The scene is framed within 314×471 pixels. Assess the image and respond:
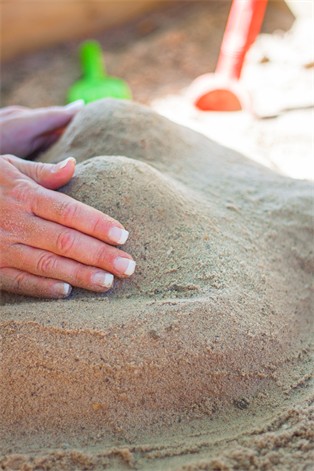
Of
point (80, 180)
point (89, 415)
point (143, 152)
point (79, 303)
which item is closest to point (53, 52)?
point (143, 152)

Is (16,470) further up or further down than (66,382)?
further down

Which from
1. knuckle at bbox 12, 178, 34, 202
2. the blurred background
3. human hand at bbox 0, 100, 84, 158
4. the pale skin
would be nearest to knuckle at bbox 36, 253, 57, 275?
the pale skin

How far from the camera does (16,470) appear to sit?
30.5 inches

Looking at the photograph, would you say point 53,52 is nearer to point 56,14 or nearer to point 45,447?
point 56,14

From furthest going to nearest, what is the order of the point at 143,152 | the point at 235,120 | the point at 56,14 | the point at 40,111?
the point at 56,14 < the point at 235,120 < the point at 40,111 < the point at 143,152

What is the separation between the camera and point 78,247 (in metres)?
0.97

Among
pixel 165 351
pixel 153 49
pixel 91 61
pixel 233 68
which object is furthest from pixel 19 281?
pixel 153 49

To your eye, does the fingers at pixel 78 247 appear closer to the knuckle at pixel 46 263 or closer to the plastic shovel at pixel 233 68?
the knuckle at pixel 46 263

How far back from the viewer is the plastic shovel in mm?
1714

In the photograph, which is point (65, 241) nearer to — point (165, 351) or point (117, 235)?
point (117, 235)

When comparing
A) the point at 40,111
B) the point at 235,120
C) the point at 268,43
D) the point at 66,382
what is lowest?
the point at 66,382

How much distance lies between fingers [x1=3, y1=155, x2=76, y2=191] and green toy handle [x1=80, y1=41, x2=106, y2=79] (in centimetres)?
117

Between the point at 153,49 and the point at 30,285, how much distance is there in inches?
63.0

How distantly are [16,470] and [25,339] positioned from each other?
185 millimetres
